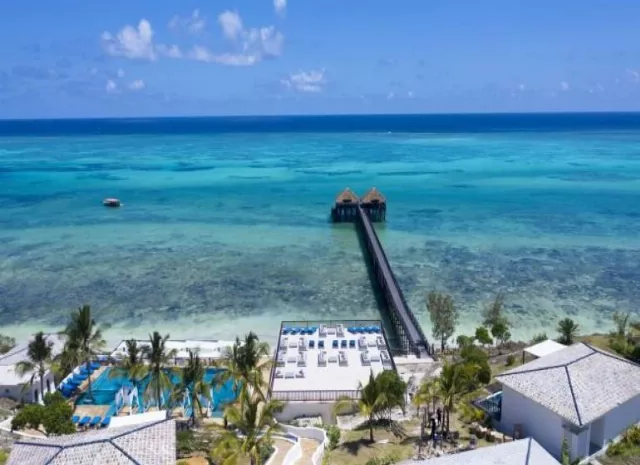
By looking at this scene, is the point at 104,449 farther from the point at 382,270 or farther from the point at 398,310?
the point at 382,270

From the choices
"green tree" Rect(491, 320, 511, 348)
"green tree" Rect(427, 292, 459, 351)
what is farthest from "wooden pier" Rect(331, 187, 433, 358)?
"green tree" Rect(491, 320, 511, 348)

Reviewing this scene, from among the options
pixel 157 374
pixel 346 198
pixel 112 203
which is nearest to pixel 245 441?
pixel 157 374

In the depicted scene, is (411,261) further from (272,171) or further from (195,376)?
(272,171)

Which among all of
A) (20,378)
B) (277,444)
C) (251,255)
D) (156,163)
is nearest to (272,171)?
(156,163)

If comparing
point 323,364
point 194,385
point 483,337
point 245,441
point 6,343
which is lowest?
point 6,343

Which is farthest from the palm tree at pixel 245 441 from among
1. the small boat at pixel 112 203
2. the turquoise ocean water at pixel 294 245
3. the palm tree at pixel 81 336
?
the small boat at pixel 112 203

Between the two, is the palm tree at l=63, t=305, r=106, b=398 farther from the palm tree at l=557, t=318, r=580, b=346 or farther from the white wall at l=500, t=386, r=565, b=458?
the palm tree at l=557, t=318, r=580, b=346
